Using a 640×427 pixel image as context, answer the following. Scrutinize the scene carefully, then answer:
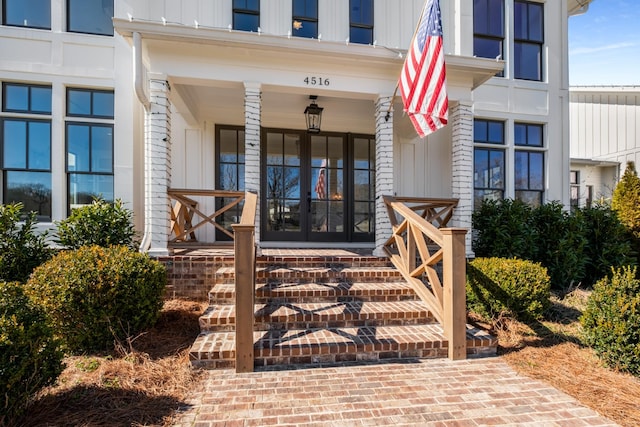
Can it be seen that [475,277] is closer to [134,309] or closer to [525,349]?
[525,349]

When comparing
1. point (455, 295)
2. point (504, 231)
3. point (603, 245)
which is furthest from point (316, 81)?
point (603, 245)

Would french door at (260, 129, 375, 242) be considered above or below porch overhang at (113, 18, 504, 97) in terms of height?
below

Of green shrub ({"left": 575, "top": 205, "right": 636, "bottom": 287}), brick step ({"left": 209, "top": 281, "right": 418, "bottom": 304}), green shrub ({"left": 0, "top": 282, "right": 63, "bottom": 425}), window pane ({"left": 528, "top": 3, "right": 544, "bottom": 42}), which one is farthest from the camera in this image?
window pane ({"left": 528, "top": 3, "right": 544, "bottom": 42})

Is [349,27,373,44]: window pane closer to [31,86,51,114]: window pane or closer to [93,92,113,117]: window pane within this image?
[93,92,113,117]: window pane

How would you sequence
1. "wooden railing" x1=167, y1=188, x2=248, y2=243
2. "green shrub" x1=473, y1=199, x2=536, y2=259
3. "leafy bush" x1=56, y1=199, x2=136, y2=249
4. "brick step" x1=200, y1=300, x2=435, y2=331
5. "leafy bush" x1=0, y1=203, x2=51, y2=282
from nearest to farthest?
"brick step" x1=200, y1=300, x2=435, y2=331 → "leafy bush" x1=0, y1=203, x2=51, y2=282 → "leafy bush" x1=56, y1=199, x2=136, y2=249 → "wooden railing" x1=167, y1=188, x2=248, y2=243 → "green shrub" x1=473, y1=199, x2=536, y2=259

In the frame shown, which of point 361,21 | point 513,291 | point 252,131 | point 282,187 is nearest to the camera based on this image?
point 513,291

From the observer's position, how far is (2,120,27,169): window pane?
500 cm

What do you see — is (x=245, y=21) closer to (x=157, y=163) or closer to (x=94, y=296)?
(x=157, y=163)

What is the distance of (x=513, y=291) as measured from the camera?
3.80 m

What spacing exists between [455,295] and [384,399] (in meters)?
1.29

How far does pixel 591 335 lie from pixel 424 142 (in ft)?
14.2

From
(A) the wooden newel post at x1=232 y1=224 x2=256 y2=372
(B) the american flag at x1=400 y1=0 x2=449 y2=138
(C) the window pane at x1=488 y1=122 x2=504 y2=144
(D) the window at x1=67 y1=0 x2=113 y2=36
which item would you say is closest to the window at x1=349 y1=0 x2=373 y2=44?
(B) the american flag at x1=400 y1=0 x2=449 y2=138

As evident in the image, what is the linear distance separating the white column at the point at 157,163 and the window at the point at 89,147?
158 centimetres

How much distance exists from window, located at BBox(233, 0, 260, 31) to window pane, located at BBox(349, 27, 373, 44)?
5.74 feet
